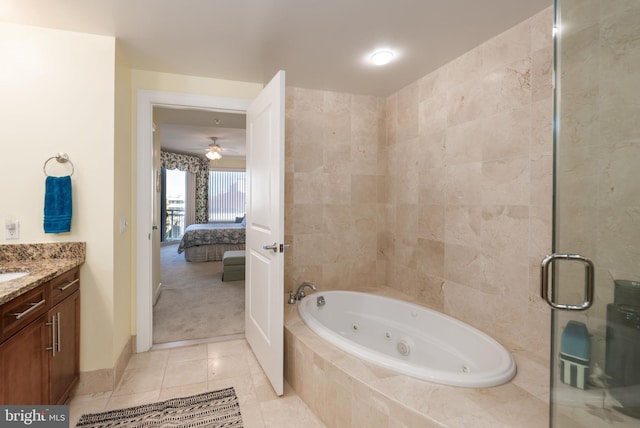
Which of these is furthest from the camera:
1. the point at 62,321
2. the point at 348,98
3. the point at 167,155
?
the point at 167,155

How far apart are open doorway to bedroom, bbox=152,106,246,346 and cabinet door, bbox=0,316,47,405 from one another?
1.35 meters

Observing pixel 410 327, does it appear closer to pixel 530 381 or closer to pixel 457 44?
pixel 530 381

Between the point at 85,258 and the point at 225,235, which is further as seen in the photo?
the point at 225,235

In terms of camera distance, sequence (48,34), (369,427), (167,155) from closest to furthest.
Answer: (369,427) < (48,34) < (167,155)

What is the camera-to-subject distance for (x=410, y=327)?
2.44 metres

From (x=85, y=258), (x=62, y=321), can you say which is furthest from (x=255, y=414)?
(x=85, y=258)

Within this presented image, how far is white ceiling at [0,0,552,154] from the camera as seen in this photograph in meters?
1.66

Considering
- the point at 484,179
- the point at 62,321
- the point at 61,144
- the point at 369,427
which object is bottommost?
the point at 369,427

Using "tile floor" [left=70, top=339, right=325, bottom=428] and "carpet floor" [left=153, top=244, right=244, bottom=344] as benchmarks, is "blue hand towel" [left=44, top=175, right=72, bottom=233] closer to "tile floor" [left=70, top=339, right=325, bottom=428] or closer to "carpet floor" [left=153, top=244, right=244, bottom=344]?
"tile floor" [left=70, top=339, right=325, bottom=428]

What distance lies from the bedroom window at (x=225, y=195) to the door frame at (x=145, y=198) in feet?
21.5

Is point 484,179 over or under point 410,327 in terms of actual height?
over

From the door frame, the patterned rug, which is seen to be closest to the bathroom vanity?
the patterned rug

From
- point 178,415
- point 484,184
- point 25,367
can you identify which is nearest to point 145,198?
point 25,367

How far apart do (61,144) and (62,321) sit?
1063mm
